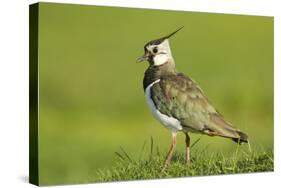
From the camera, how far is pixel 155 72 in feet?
28.5

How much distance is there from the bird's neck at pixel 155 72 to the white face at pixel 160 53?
0.04m

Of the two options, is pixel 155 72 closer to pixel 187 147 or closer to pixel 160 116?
pixel 160 116

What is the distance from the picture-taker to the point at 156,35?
8.80m

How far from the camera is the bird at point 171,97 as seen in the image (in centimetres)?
867

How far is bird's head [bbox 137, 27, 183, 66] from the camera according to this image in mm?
8719

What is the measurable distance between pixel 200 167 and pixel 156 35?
57.0 inches

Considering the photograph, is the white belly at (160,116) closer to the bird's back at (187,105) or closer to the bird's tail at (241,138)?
the bird's back at (187,105)

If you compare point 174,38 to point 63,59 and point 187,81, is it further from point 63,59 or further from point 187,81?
point 63,59

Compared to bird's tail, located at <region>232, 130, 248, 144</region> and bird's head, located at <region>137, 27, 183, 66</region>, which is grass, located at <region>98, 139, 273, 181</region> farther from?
bird's head, located at <region>137, 27, 183, 66</region>

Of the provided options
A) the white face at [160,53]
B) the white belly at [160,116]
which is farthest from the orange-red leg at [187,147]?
Result: the white face at [160,53]

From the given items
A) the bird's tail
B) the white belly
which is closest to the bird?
the white belly

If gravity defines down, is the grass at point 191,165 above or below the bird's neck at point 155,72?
below

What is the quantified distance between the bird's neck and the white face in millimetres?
42

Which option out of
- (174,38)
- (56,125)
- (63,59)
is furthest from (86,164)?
(174,38)
